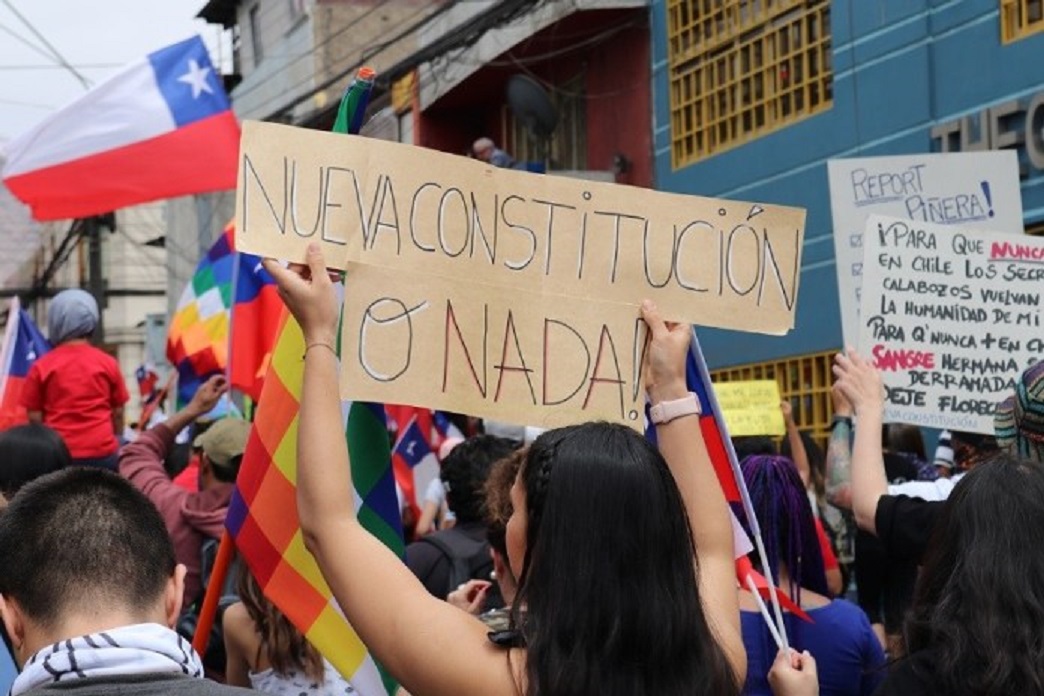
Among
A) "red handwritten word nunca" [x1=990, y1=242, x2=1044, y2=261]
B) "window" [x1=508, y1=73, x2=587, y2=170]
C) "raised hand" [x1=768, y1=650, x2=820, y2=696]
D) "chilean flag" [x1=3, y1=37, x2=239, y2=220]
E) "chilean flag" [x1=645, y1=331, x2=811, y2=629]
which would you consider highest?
"window" [x1=508, y1=73, x2=587, y2=170]

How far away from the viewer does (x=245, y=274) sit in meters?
7.25

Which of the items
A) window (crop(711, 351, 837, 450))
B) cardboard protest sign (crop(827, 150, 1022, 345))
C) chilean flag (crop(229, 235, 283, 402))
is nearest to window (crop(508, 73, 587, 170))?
window (crop(711, 351, 837, 450))

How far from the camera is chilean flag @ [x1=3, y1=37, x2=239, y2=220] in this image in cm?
1091

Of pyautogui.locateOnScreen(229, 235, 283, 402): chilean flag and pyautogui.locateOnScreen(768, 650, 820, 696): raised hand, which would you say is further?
pyautogui.locateOnScreen(229, 235, 283, 402): chilean flag

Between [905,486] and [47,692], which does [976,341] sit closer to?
[905,486]

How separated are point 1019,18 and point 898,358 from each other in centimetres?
676

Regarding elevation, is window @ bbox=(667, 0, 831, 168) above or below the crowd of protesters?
above

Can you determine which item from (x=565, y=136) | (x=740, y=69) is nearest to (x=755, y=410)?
(x=740, y=69)

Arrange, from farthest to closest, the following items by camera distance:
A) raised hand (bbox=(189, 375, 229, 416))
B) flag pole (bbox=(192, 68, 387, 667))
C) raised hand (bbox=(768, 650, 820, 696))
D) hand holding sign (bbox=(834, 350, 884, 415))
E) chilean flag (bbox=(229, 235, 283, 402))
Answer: chilean flag (bbox=(229, 235, 283, 402)) < raised hand (bbox=(189, 375, 229, 416)) < hand holding sign (bbox=(834, 350, 884, 415)) < flag pole (bbox=(192, 68, 387, 667)) < raised hand (bbox=(768, 650, 820, 696))

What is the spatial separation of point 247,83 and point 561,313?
29376 millimetres

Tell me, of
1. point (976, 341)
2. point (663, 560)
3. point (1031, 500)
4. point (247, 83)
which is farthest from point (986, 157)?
point (247, 83)

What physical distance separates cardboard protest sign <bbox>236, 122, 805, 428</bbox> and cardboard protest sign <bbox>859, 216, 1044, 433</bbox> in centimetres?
209

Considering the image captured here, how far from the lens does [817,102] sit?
14.6 m

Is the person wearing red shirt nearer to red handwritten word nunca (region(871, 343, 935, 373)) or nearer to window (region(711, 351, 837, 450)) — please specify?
red handwritten word nunca (region(871, 343, 935, 373))
